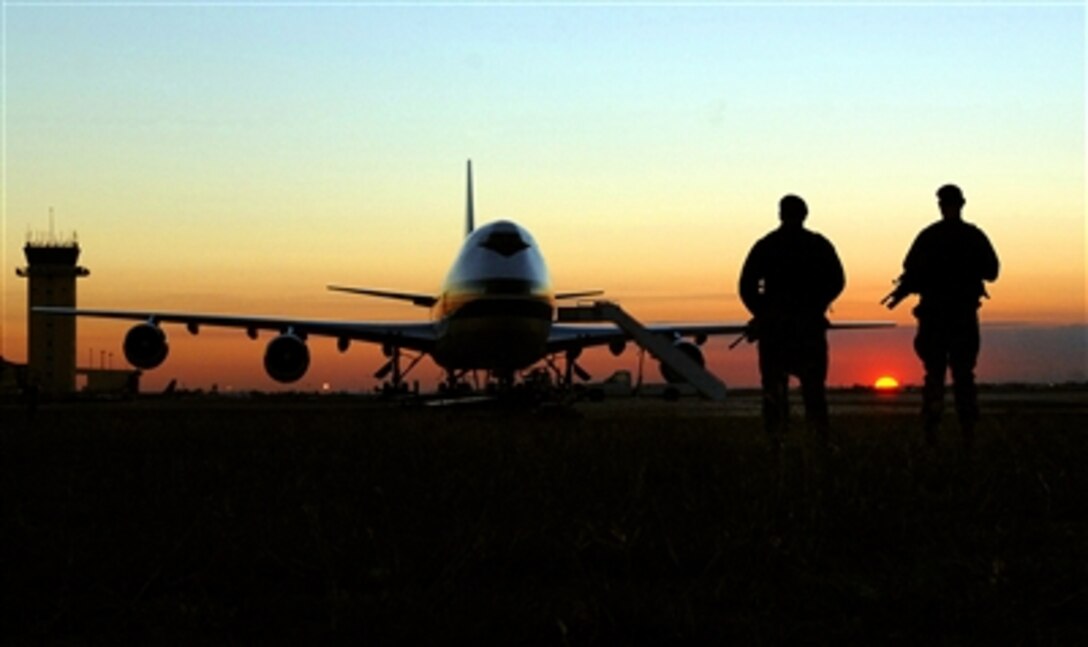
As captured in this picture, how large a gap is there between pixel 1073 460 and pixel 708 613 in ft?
19.0

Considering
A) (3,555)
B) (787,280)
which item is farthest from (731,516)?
(787,280)

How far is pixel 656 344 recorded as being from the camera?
51.4 feet

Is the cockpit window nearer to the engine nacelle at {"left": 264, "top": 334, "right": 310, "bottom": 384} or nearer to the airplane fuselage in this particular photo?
the airplane fuselage

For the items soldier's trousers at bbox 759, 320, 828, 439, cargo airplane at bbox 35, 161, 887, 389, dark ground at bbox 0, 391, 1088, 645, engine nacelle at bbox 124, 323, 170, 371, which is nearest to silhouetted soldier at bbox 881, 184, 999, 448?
soldier's trousers at bbox 759, 320, 828, 439

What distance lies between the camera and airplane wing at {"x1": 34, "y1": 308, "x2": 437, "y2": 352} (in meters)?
36.6

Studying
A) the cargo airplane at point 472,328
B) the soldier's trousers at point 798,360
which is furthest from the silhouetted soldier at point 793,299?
the cargo airplane at point 472,328

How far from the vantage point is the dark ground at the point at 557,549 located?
4188 millimetres

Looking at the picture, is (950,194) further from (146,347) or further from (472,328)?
(146,347)

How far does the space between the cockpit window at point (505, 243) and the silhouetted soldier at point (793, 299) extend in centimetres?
1808

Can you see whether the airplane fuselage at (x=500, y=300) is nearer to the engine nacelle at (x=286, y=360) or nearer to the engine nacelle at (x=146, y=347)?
the engine nacelle at (x=286, y=360)

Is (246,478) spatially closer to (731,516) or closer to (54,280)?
(731,516)

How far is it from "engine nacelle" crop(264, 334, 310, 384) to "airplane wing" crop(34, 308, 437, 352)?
2268mm

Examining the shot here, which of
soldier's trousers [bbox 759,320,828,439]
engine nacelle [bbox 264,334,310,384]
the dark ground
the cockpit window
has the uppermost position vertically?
the cockpit window

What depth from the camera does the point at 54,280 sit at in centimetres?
11462
